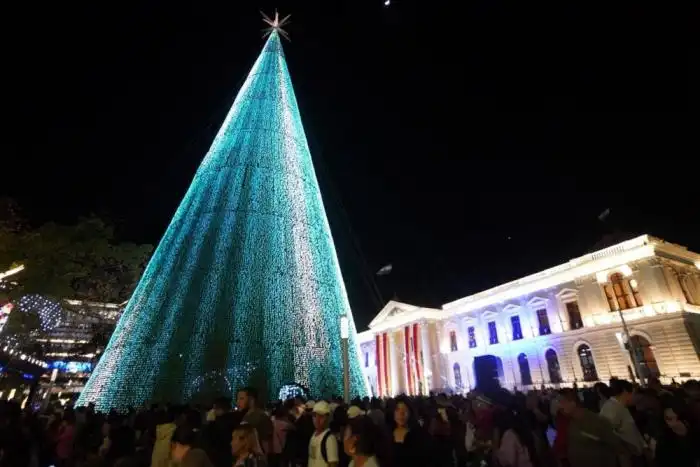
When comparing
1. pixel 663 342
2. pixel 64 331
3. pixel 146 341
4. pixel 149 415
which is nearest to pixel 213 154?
pixel 146 341

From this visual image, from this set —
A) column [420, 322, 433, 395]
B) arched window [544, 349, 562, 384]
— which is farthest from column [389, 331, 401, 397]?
arched window [544, 349, 562, 384]

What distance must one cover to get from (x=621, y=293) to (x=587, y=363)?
572 cm

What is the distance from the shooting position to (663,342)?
77.9 feet

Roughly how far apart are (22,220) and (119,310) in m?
6.32

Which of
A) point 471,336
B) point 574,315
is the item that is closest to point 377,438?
point 574,315

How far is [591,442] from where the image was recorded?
11.4 feet

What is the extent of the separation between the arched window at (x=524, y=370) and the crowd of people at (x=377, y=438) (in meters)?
27.9

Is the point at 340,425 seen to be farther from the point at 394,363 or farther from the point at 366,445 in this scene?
the point at 394,363

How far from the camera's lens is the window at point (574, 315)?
29.4 metres

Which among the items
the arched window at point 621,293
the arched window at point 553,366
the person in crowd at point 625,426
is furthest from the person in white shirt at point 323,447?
the arched window at point 553,366

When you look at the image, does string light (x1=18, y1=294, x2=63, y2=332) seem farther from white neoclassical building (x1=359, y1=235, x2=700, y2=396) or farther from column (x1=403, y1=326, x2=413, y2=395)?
column (x1=403, y1=326, x2=413, y2=395)

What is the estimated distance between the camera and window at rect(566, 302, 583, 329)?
2940 centimetres

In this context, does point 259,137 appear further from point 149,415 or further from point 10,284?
point 10,284

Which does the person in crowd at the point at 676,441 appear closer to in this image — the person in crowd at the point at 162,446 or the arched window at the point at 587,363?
the person in crowd at the point at 162,446
